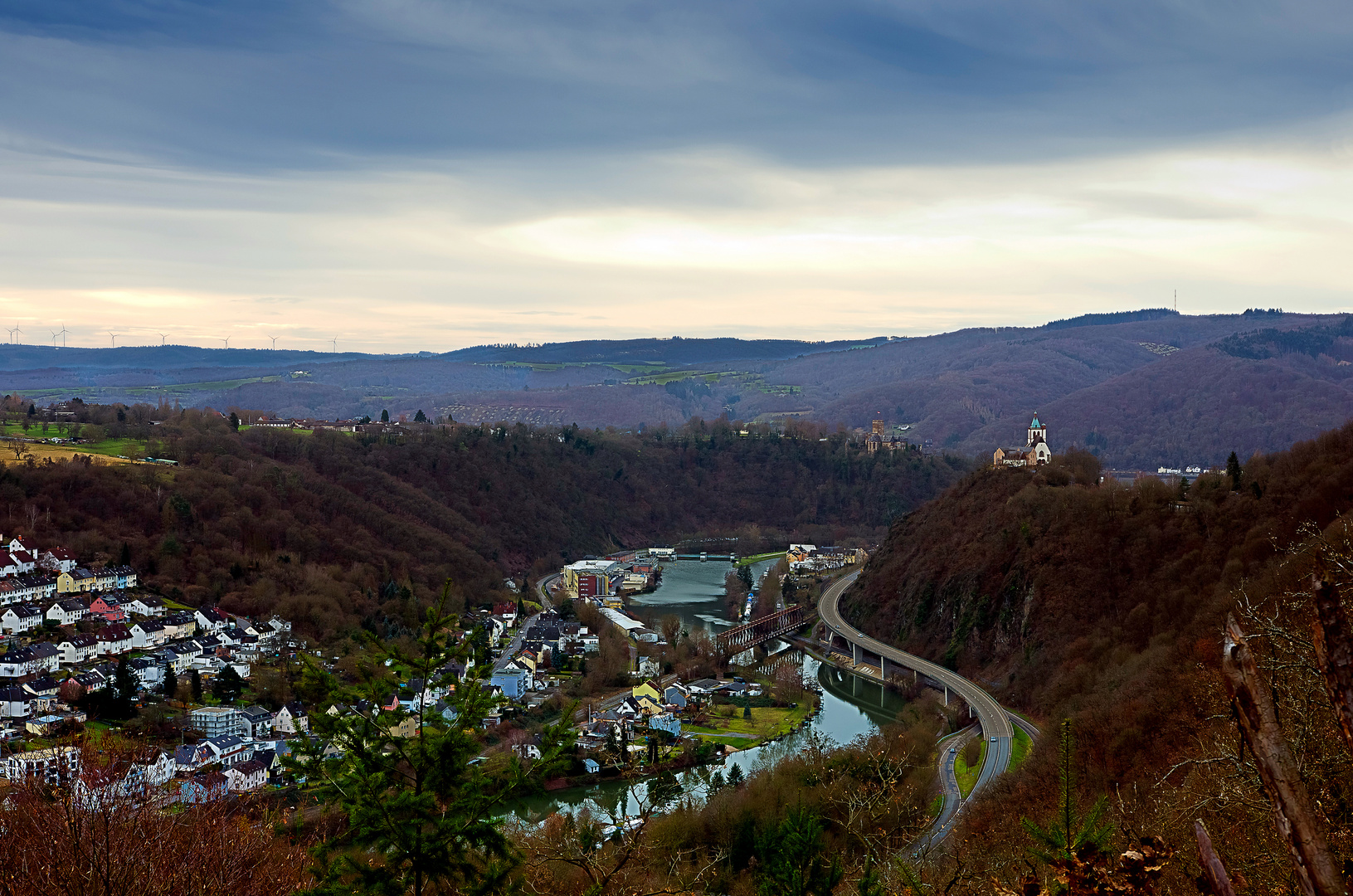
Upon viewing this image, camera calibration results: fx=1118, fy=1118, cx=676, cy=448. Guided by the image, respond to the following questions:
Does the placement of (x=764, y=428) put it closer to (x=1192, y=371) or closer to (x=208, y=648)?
(x=1192, y=371)

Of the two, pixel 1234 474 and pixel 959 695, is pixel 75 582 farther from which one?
pixel 1234 474

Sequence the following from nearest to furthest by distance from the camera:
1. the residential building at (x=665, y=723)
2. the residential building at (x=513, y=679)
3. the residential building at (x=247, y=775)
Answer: the residential building at (x=247, y=775), the residential building at (x=665, y=723), the residential building at (x=513, y=679)

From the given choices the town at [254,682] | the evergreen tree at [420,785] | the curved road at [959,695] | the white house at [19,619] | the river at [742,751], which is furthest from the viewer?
the white house at [19,619]

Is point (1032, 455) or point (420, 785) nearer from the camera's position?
point (420, 785)

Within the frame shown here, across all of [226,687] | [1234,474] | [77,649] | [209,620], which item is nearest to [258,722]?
[226,687]

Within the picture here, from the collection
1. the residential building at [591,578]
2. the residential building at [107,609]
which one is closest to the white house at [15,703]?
the residential building at [107,609]

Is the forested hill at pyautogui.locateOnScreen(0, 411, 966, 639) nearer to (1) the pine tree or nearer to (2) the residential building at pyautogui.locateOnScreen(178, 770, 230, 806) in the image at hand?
(2) the residential building at pyautogui.locateOnScreen(178, 770, 230, 806)

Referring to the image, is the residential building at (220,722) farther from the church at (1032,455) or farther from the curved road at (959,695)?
the church at (1032,455)
